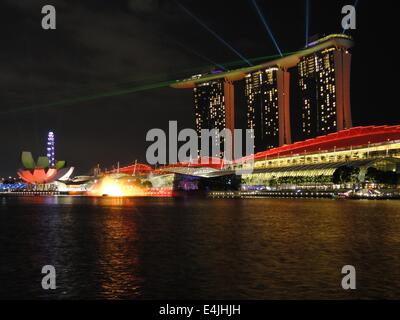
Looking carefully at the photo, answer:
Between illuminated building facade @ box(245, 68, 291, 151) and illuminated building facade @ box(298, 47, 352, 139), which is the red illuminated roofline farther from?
illuminated building facade @ box(245, 68, 291, 151)

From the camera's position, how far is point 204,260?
19.3 metres

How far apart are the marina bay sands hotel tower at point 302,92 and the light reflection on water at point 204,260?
11273 cm

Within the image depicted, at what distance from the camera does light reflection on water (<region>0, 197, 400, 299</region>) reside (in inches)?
565

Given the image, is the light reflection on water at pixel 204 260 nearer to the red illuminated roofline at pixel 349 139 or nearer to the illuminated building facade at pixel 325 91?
the red illuminated roofline at pixel 349 139

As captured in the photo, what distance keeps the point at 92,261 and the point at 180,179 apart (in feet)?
435

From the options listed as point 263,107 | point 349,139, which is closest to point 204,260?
point 349,139

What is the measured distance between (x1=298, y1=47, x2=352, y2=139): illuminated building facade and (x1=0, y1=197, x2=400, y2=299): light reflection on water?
112 metres

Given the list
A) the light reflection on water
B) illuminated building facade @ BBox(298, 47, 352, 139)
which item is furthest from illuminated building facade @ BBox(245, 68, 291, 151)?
the light reflection on water

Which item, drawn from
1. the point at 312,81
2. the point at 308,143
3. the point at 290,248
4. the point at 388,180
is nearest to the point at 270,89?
the point at 312,81

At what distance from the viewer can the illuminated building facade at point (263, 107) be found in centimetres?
18200

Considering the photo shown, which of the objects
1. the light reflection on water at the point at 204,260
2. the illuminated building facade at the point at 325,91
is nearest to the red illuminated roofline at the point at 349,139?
the illuminated building facade at the point at 325,91

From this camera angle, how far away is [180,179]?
5974 inches

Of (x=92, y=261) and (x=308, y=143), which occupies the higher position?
(x=308, y=143)
